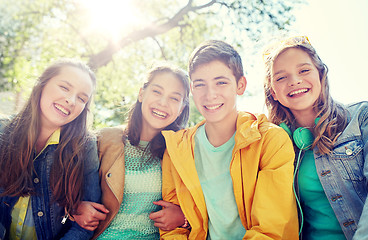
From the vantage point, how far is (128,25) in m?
9.34

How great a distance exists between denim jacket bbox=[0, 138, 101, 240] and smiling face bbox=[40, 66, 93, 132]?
28 cm

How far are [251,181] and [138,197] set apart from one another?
1.15 meters

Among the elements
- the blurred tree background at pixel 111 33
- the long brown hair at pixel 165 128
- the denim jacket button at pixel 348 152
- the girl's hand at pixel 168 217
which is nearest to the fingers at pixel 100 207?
the girl's hand at pixel 168 217

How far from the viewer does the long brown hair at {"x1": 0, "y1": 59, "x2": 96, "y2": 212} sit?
7.11ft

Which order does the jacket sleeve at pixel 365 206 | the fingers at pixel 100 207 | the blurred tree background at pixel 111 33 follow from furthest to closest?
the blurred tree background at pixel 111 33 → the fingers at pixel 100 207 → the jacket sleeve at pixel 365 206

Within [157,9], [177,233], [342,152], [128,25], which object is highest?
[157,9]

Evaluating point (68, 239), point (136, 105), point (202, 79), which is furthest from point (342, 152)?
point (68, 239)

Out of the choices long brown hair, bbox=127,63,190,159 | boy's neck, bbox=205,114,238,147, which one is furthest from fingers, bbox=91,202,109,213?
boy's neck, bbox=205,114,238,147

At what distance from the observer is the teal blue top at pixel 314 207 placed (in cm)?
194

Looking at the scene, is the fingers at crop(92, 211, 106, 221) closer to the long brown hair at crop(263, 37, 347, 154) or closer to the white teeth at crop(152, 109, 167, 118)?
the white teeth at crop(152, 109, 167, 118)


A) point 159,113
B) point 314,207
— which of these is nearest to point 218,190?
point 314,207

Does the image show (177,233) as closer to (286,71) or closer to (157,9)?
(286,71)

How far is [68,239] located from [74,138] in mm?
938

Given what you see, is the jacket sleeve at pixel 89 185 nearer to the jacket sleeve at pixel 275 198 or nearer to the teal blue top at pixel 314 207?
the jacket sleeve at pixel 275 198
